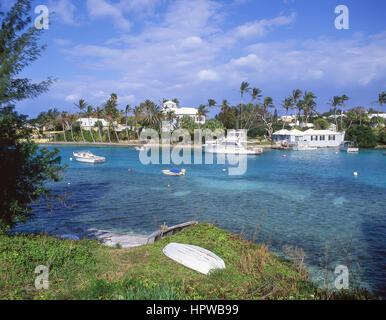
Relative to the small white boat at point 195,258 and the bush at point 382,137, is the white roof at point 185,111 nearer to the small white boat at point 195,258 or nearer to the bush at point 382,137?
the bush at point 382,137

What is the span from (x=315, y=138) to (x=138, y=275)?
7691cm

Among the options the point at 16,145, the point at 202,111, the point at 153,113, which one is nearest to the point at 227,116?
the point at 202,111

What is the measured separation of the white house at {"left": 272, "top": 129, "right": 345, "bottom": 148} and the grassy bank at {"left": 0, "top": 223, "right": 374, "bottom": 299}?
6898 cm

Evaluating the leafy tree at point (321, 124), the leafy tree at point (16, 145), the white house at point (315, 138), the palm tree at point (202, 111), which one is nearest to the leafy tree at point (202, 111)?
the palm tree at point (202, 111)

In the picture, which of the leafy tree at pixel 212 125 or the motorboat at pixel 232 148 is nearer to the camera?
the motorboat at pixel 232 148

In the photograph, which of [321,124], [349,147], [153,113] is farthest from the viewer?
[321,124]

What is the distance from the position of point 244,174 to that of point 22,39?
34136 millimetres

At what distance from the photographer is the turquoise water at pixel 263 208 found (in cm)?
1496

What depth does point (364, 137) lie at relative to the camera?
234 ft

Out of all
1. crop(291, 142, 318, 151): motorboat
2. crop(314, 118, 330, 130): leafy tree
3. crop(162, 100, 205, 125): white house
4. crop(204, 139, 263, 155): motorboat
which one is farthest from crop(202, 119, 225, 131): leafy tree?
crop(314, 118, 330, 130): leafy tree

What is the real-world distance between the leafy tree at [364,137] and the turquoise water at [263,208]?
35.0 metres

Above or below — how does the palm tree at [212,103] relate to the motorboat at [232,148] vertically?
above

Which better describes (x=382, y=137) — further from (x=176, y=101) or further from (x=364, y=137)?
(x=176, y=101)
